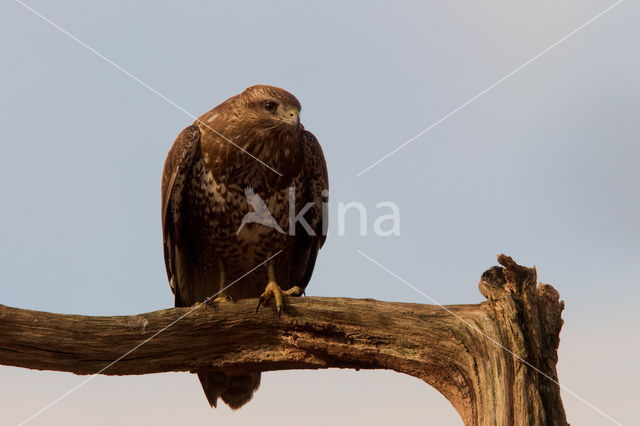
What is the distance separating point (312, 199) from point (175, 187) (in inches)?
54.2

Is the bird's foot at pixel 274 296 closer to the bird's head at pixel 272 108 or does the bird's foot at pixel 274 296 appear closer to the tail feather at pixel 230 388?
the tail feather at pixel 230 388

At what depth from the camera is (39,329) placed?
5660 mm

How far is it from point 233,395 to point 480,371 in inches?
110

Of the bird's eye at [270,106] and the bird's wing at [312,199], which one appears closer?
the bird's eye at [270,106]

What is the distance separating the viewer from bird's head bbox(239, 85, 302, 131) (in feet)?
24.8

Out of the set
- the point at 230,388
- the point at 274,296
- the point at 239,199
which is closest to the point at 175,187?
the point at 239,199

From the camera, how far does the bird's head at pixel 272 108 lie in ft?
A: 24.8

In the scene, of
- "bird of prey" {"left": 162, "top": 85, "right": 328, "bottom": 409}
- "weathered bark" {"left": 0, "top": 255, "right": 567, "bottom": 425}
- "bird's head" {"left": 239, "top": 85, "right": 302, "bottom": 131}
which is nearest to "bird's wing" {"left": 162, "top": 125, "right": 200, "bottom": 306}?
"bird of prey" {"left": 162, "top": 85, "right": 328, "bottom": 409}

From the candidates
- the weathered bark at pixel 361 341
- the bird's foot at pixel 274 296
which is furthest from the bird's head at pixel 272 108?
the weathered bark at pixel 361 341

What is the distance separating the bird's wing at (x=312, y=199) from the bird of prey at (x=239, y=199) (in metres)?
0.01

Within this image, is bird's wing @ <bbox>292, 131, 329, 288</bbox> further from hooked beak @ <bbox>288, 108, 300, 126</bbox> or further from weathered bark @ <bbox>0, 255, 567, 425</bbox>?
weathered bark @ <bbox>0, 255, 567, 425</bbox>

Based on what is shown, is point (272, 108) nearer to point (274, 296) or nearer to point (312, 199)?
point (312, 199)

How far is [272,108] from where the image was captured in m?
7.66

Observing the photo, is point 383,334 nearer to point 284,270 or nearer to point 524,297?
point 524,297
